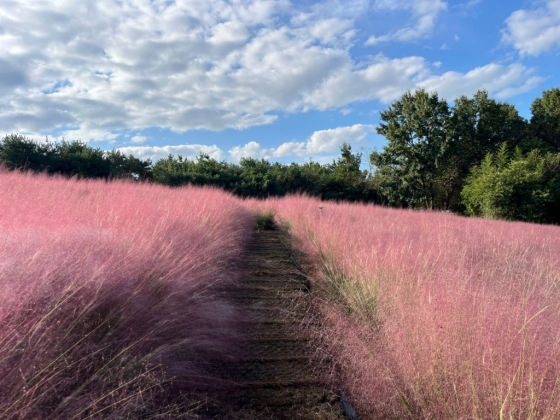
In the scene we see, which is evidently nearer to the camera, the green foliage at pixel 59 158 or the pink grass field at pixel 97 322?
the pink grass field at pixel 97 322

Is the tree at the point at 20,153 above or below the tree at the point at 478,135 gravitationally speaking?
below

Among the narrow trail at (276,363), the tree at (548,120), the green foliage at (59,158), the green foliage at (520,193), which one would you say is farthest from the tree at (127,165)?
the tree at (548,120)

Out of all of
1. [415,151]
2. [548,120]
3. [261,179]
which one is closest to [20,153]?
[261,179]

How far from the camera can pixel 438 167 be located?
864 inches

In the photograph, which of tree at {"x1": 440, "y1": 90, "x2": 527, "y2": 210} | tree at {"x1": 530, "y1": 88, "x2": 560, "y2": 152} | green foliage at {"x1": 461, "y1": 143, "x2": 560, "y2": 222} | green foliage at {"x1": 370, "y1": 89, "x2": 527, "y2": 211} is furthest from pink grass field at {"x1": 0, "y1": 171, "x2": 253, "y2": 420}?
tree at {"x1": 530, "y1": 88, "x2": 560, "y2": 152}

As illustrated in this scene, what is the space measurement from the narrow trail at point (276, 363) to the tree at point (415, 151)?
19.3 m

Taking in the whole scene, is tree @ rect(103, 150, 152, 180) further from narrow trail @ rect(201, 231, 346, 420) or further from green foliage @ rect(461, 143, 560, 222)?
green foliage @ rect(461, 143, 560, 222)

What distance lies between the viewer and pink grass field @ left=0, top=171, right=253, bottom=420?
1.56 meters

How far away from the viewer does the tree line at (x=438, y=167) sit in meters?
17.8

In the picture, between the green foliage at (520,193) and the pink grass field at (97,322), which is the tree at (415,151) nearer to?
the green foliage at (520,193)

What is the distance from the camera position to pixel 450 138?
2158 centimetres

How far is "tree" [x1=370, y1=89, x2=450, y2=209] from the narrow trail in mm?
19328

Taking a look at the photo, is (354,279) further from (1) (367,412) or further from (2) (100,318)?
(2) (100,318)

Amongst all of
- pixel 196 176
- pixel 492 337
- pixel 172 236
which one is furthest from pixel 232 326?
pixel 196 176
